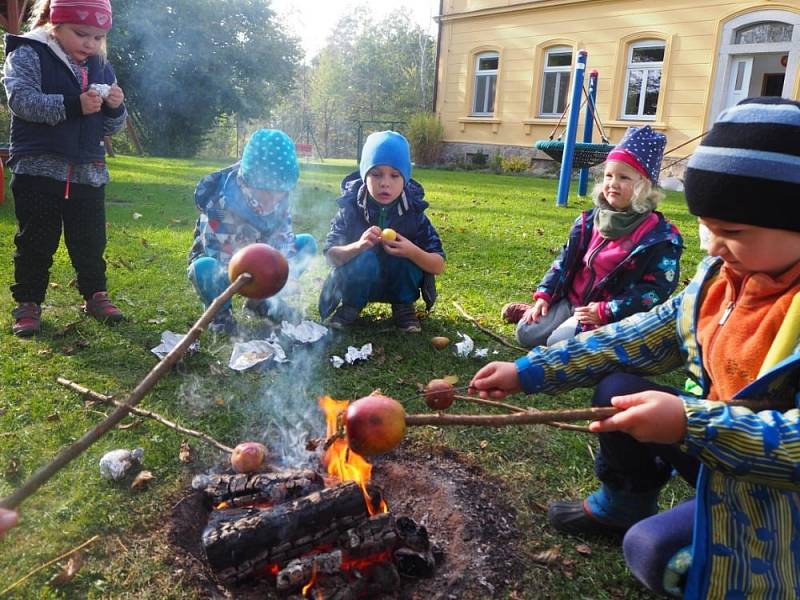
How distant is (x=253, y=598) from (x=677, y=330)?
1644 millimetres

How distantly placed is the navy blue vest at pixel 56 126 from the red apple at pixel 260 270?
2.89 metres

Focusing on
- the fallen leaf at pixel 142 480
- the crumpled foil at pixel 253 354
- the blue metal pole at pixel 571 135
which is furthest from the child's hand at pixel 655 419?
the blue metal pole at pixel 571 135

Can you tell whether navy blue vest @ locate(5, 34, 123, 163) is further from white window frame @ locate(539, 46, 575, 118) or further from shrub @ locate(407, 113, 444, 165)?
shrub @ locate(407, 113, 444, 165)

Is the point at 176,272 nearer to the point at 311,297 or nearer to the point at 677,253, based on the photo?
the point at 311,297

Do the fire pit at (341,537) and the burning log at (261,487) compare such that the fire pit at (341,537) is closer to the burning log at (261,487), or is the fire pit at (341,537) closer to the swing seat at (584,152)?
the burning log at (261,487)

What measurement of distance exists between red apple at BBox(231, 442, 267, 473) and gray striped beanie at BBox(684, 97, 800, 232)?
1882 millimetres

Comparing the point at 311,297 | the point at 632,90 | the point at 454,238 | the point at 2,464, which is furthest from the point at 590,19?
the point at 2,464

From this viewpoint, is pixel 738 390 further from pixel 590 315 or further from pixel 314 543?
pixel 590 315

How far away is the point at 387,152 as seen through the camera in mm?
4113

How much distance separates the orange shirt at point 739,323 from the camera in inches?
65.4

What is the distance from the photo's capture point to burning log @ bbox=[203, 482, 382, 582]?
2008mm

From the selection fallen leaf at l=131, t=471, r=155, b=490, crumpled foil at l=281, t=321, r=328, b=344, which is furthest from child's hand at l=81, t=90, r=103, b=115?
fallen leaf at l=131, t=471, r=155, b=490

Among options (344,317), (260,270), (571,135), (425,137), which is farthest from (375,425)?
(425,137)

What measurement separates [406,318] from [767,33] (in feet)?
47.1
